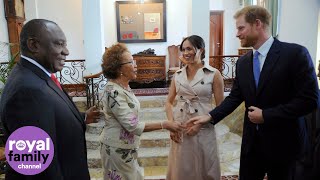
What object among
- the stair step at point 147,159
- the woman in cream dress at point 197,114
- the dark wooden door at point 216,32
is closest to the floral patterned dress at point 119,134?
the woman in cream dress at point 197,114

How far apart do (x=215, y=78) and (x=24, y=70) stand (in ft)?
4.90

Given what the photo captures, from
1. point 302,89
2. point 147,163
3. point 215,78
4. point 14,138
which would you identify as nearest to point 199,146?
point 215,78

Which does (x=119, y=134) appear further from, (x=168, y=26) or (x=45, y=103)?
(x=168, y=26)

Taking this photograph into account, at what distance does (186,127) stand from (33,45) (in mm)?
1360

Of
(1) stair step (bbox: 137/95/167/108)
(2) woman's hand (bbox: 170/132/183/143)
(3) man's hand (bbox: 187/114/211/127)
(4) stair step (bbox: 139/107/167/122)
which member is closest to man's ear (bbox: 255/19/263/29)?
(3) man's hand (bbox: 187/114/211/127)

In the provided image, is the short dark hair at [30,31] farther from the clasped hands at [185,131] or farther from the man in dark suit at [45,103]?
the clasped hands at [185,131]

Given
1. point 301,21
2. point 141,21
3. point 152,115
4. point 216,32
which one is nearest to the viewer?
point 152,115

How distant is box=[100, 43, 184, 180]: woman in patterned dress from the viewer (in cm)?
179

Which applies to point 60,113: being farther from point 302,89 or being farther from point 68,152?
point 302,89

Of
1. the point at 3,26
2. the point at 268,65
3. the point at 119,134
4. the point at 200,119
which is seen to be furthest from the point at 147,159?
the point at 3,26

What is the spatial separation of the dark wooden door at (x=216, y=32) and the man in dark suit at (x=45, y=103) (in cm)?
834

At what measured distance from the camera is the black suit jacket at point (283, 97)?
1619mm

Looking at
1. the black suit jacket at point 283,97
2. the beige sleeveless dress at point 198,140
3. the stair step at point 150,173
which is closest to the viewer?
the black suit jacket at point 283,97

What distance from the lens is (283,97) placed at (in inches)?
66.7
